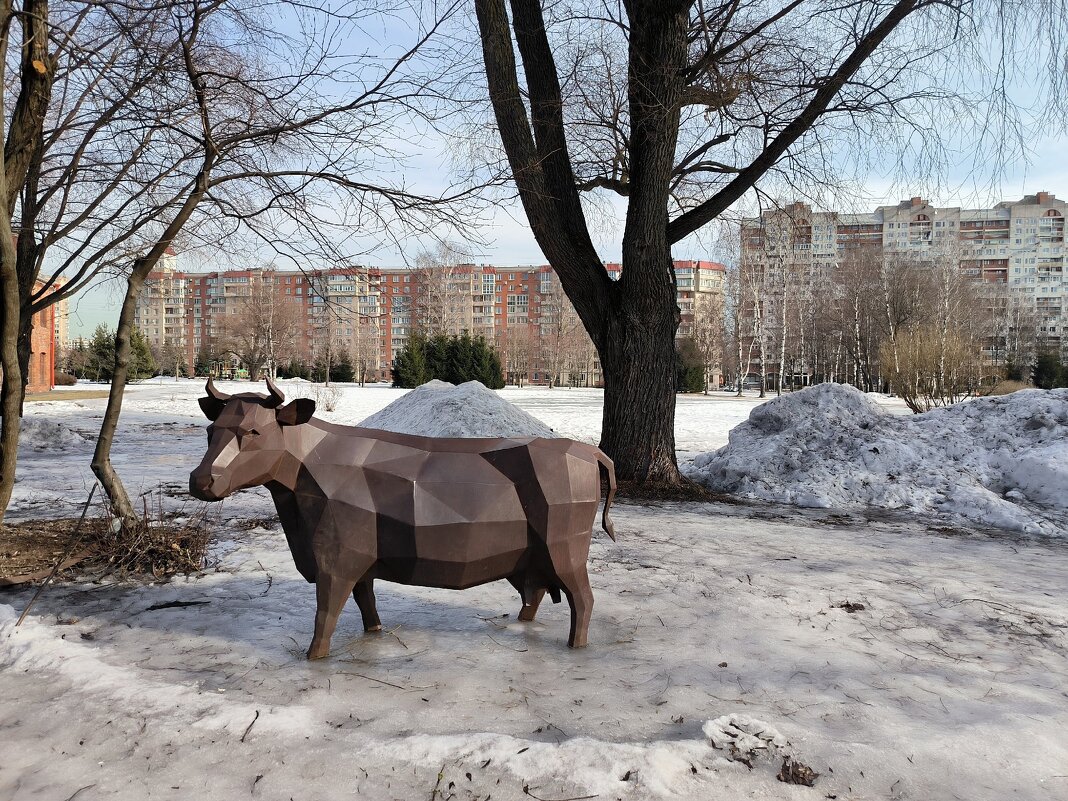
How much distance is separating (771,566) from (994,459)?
5342mm

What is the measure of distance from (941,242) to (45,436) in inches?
2086

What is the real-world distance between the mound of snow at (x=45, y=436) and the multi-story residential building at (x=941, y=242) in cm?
1265

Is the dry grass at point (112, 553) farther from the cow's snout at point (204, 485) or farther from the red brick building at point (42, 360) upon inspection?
the red brick building at point (42, 360)

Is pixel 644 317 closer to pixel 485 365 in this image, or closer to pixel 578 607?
pixel 578 607

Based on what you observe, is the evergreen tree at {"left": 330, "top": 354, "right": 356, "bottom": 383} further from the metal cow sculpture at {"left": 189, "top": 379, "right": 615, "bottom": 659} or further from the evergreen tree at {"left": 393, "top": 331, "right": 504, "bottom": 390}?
the metal cow sculpture at {"left": 189, "top": 379, "right": 615, "bottom": 659}

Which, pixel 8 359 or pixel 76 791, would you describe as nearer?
pixel 76 791

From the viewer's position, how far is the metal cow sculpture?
323 cm

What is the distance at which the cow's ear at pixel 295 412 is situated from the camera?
3229mm

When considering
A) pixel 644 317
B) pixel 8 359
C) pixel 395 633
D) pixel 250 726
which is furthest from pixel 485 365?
pixel 250 726

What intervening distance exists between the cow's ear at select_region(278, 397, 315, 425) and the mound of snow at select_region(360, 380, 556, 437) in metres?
6.07

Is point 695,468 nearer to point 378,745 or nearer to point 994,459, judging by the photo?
point 994,459

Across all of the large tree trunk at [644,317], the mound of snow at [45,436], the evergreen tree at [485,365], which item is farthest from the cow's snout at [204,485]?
the evergreen tree at [485,365]

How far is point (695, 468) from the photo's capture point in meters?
10.1

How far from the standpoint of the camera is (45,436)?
11867mm
